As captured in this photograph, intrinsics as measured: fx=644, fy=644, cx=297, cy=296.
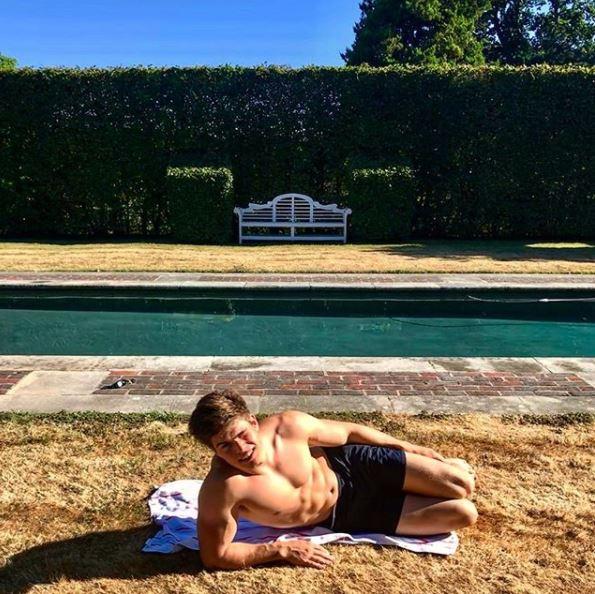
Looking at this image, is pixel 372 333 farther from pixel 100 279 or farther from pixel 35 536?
pixel 35 536

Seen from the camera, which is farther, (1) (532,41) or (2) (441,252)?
(1) (532,41)

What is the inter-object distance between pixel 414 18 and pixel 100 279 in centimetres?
2641

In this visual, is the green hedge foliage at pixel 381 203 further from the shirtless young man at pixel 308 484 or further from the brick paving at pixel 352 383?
the shirtless young man at pixel 308 484

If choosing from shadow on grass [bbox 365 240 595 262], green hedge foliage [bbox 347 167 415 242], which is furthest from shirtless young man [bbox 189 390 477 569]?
green hedge foliage [bbox 347 167 415 242]

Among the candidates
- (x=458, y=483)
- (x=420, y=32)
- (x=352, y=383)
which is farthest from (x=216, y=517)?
(x=420, y=32)

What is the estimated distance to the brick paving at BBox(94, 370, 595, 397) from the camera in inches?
192

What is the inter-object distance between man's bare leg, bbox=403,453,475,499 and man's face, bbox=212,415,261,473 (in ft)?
2.62

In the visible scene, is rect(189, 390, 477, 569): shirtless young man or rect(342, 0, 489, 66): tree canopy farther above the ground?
rect(342, 0, 489, 66): tree canopy

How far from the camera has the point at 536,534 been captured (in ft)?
10.3

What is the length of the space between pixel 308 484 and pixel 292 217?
11297 mm

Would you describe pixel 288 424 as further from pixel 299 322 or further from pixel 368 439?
pixel 299 322

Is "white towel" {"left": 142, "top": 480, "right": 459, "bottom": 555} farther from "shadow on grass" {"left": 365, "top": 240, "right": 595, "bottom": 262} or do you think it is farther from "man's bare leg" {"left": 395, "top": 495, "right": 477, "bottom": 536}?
"shadow on grass" {"left": 365, "top": 240, "right": 595, "bottom": 262}

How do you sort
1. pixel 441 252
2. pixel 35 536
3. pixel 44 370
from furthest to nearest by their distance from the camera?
pixel 441 252 < pixel 44 370 < pixel 35 536

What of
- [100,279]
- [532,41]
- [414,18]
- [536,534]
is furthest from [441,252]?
[532,41]
